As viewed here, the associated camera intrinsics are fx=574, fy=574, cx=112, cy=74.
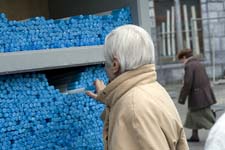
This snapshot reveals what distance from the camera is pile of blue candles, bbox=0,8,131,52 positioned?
3033 mm

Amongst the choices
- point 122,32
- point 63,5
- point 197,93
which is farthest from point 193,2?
point 122,32

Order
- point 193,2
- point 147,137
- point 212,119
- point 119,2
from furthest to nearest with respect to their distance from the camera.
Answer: point 193,2
point 212,119
point 119,2
point 147,137

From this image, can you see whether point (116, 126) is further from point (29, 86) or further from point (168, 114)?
point (29, 86)

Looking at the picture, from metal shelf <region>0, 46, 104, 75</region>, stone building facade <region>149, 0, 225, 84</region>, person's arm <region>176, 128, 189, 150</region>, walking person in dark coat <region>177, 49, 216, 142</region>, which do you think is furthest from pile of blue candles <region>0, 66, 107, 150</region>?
stone building facade <region>149, 0, 225, 84</region>

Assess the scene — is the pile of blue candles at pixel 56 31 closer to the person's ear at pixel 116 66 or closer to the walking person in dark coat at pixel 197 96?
the person's ear at pixel 116 66

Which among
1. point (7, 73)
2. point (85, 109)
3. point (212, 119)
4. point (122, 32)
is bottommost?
point (212, 119)

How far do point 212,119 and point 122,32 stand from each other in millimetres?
6684

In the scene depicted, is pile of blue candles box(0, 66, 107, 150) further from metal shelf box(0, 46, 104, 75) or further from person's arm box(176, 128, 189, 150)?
person's arm box(176, 128, 189, 150)

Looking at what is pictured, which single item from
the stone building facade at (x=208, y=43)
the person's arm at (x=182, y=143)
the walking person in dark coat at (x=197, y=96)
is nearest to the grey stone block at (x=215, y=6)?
the stone building facade at (x=208, y=43)

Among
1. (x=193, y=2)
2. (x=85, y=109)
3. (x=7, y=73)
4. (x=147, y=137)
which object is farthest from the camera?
(x=193, y=2)

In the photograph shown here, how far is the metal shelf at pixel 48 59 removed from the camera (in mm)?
2887

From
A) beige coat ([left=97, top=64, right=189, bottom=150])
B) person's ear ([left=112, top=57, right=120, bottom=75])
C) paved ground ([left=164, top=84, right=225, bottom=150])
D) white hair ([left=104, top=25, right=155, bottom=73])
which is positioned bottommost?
paved ground ([left=164, top=84, right=225, bottom=150])

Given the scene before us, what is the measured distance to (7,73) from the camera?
9.51 ft

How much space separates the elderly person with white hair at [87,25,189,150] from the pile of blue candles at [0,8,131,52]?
0.69m
